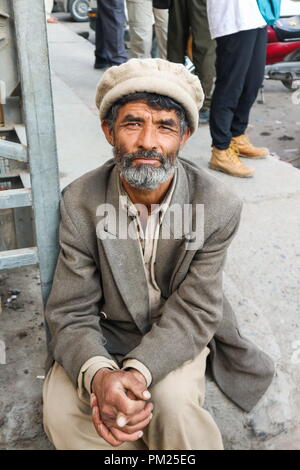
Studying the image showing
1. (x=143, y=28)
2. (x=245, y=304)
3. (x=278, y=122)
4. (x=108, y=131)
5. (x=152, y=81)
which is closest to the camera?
(x=152, y=81)

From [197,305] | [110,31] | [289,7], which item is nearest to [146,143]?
[197,305]

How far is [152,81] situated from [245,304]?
130 centimetres

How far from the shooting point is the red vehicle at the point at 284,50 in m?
6.59

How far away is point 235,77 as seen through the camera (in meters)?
3.61

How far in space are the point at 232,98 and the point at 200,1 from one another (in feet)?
3.65

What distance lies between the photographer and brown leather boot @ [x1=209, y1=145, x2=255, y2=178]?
3939 millimetres

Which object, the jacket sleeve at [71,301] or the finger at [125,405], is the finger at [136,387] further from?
the jacket sleeve at [71,301]

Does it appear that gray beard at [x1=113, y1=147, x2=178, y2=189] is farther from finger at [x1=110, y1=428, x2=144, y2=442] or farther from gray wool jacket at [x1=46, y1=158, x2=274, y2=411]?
finger at [x1=110, y1=428, x2=144, y2=442]

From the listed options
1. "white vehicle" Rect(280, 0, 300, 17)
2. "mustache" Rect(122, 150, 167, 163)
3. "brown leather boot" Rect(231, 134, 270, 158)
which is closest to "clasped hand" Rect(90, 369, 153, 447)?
"mustache" Rect(122, 150, 167, 163)

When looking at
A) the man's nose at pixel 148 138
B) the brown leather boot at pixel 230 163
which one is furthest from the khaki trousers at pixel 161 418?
the brown leather boot at pixel 230 163

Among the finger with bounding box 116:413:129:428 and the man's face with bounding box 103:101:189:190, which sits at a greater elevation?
the man's face with bounding box 103:101:189:190

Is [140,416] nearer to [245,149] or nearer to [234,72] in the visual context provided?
[234,72]

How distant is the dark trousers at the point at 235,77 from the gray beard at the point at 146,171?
205cm

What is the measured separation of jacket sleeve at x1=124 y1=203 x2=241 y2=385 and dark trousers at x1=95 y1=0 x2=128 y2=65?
502 centimetres
